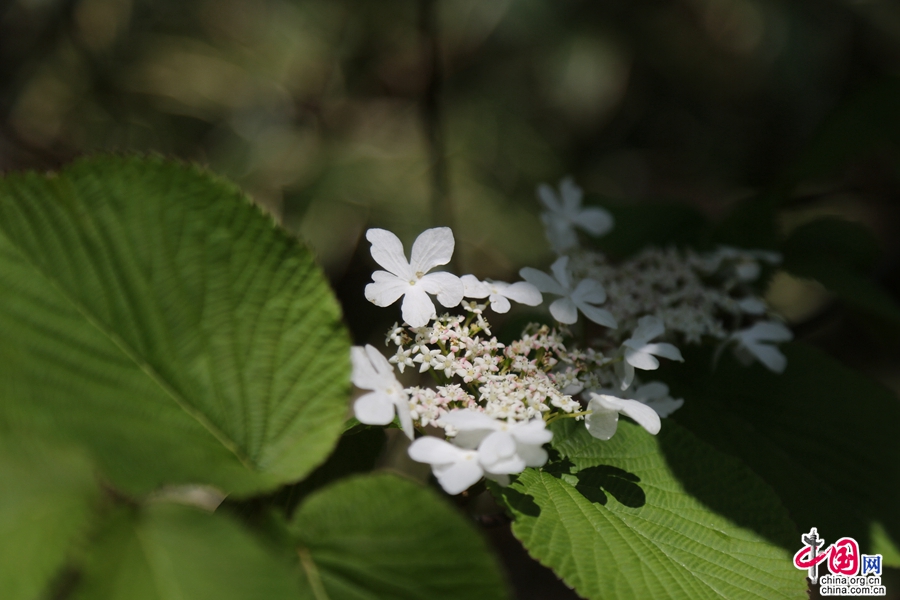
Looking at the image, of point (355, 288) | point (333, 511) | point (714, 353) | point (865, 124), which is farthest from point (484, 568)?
point (355, 288)

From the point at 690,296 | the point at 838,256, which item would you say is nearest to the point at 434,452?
the point at 690,296

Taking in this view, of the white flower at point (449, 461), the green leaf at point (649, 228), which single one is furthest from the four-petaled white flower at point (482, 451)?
the green leaf at point (649, 228)

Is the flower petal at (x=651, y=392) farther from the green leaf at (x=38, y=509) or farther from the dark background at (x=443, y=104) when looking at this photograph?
the dark background at (x=443, y=104)

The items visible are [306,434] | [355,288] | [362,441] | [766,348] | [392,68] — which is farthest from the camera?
[392,68]

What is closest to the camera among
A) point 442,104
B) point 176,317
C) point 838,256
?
point 176,317

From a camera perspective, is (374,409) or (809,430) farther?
(809,430)

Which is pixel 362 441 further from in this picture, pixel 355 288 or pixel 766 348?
pixel 355 288

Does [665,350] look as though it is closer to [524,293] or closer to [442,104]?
[524,293]
